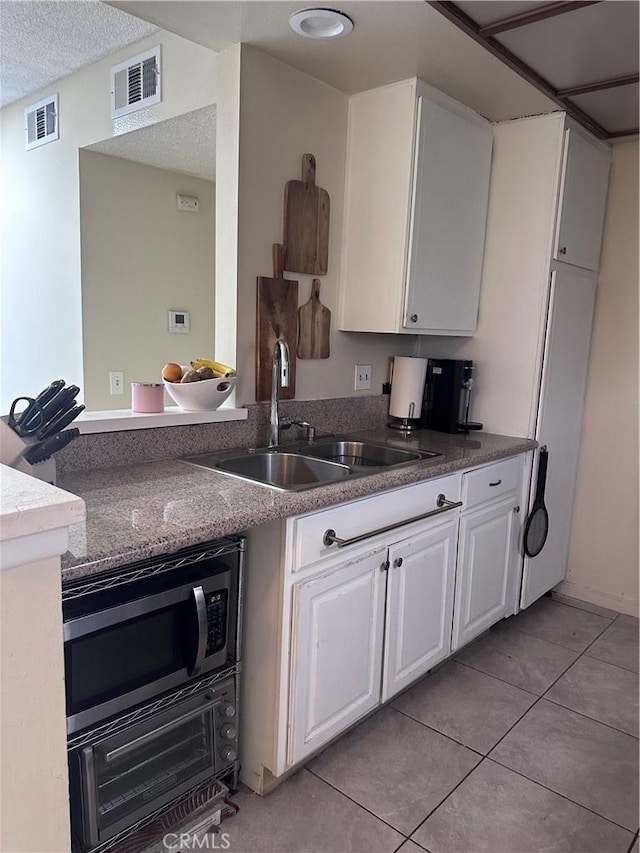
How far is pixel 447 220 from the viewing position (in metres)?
2.44

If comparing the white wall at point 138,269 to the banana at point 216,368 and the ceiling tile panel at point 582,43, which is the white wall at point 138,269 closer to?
the banana at point 216,368

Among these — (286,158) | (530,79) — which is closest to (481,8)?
(530,79)

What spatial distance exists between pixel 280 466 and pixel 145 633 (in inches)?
32.9

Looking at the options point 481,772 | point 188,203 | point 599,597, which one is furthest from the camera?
point 188,203

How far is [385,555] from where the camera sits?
191 cm

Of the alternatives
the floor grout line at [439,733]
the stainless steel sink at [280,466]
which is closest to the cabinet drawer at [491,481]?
the stainless steel sink at [280,466]

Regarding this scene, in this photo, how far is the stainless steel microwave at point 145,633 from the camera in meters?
1.36

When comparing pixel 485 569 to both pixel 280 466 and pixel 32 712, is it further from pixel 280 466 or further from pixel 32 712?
pixel 32 712

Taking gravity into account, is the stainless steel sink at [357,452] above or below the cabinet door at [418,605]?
above

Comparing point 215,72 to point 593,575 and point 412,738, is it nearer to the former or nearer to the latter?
point 412,738

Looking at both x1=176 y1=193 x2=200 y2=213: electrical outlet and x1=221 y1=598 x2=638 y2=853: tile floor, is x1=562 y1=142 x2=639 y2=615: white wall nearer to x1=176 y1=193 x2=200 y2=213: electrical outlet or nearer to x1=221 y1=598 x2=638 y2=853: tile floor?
x1=221 y1=598 x2=638 y2=853: tile floor

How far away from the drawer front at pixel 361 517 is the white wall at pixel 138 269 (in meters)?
1.92

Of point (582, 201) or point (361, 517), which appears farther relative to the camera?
point (582, 201)

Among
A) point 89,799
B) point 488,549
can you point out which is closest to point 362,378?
point 488,549
